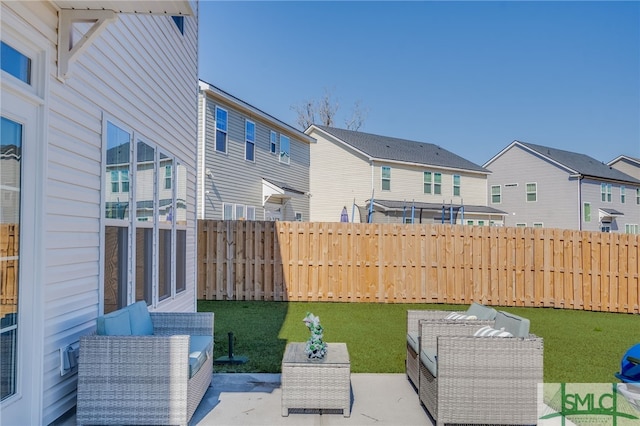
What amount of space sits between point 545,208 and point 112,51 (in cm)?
2456

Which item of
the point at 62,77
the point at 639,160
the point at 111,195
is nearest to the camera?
the point at 62,77

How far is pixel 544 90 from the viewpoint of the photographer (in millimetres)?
17328

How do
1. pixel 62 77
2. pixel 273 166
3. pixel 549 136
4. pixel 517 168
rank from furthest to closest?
pixel 549 136 → pixel 517 168 → pixel 273 166 → pixel 62 77

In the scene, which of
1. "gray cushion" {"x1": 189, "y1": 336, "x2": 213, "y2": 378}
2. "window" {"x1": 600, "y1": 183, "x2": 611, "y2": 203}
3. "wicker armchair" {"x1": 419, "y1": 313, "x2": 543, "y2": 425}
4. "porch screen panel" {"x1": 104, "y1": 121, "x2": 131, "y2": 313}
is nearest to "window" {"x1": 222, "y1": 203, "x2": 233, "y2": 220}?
"porch screen panel" {"x1": 104, "y1": 121, "x2": 131, "y2": 313}

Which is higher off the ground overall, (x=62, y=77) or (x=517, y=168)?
(x=517, y=168)

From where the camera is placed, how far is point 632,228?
27.3m

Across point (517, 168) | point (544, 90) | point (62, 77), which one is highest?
point (544, 90)

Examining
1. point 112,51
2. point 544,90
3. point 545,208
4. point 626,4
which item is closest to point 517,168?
point 545,208

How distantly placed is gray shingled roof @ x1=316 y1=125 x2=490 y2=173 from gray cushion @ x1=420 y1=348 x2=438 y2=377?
Result: 17.1 metres

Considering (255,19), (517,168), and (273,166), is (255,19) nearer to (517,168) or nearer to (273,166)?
(273,166)

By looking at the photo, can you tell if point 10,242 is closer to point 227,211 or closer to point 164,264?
point 164,264

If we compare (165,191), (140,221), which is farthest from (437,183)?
(140,221)

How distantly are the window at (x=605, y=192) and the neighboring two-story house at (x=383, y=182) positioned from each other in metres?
6.45

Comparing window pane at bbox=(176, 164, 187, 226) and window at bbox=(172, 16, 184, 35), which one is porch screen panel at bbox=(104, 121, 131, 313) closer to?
window pane at bbox=(176, 164, 187, 226)
